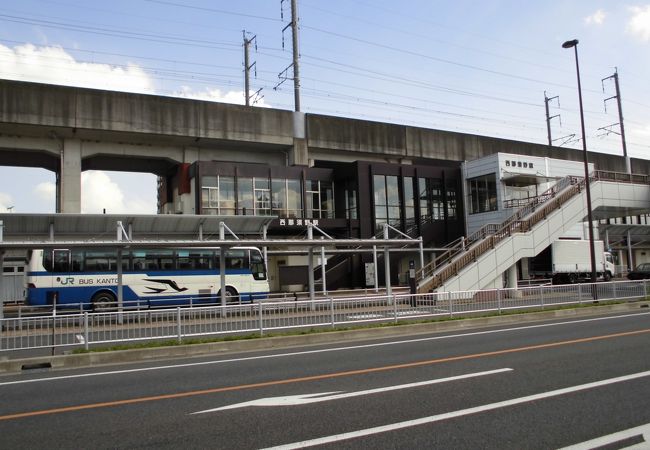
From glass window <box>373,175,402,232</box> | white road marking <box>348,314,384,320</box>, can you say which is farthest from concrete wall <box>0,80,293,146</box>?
white road marking <box>348,314,384,320</box>

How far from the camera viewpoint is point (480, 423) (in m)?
5.84

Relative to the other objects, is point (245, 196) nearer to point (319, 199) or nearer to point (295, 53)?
point (319, 199)

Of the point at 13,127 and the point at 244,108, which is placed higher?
the point at 244,108

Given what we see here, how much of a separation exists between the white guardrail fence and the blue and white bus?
7.49 m

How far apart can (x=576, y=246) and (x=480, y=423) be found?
34.4 metres

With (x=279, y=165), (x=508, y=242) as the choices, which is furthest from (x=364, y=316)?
(x=279, y=165)

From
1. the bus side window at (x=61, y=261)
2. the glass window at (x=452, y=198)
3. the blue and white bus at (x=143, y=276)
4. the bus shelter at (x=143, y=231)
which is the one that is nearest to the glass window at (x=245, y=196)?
the blue and white bus at (x=143, y=276)

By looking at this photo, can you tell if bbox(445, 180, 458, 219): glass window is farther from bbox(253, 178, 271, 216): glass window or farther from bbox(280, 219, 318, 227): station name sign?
bbox(253, 178, 271, 216): glass window

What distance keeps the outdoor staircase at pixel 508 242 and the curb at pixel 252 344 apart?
7.81m

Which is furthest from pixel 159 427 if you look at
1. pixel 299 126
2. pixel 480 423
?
pixel 299 126

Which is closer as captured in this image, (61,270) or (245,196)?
(61,270)

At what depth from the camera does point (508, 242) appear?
27.8 meters

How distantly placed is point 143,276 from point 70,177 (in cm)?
1654

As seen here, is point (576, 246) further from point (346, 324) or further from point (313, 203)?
point (346, 324)
